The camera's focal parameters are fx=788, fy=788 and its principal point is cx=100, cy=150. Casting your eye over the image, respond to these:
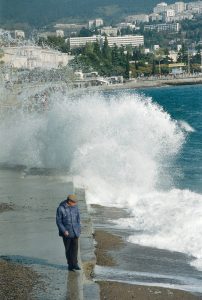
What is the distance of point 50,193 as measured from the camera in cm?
1499

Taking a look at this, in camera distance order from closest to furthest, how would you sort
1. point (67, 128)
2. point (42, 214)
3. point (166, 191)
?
1. point (42, 214)
2. point (166, 191)
3. point (67, 128)

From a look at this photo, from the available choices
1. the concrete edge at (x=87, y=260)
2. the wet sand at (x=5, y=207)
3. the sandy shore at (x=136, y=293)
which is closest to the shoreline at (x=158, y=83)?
the wet sand at (x=5, y=207)

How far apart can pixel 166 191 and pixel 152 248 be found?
22.0 feet

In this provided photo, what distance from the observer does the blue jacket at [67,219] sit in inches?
372

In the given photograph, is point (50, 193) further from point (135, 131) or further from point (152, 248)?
point (135, 131)

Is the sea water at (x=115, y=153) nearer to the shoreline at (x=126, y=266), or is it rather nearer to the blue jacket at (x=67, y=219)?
the shoreline at (x=126, y=266)

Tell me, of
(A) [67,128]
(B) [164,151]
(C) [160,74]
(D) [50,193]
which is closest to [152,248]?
(D) [50,193]

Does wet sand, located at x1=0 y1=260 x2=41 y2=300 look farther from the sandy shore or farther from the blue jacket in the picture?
the sandy shore

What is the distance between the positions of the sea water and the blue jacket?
145 inches

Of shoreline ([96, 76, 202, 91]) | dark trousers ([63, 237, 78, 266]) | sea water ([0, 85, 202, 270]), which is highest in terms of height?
dark trousers ([63, 237, 78, 266])

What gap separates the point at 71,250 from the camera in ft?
31.2

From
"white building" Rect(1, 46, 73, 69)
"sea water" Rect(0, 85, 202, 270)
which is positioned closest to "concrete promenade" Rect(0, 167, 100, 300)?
"sea water" Rect(0, 85, 202, 270)

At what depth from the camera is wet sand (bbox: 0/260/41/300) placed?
27.9 ft

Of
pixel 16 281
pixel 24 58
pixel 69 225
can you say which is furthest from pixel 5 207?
pixel 24 58
